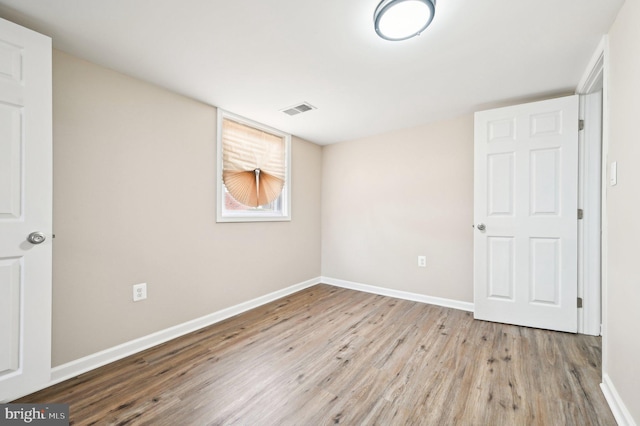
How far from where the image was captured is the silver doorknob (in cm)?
149

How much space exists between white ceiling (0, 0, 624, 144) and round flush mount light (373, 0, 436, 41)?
0.08 m

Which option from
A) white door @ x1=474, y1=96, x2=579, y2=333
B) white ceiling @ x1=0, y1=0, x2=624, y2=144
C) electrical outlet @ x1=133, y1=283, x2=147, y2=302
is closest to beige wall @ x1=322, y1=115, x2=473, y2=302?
white door @ x1=474, y1=96, x2=579, y2=333

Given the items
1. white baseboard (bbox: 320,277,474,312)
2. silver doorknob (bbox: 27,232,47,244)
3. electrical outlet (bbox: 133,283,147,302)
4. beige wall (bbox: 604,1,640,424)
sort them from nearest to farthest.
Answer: beige wall (bbox: 604,1,640,424) → silver doorknob (bbox: 27,232,47,244) → electrical outlet (bbox: 133,283,147,302) → white baseboard (bbox: 320,277,474,312)

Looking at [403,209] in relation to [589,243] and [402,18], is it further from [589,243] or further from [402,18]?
[402,18]

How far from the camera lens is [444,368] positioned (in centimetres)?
182

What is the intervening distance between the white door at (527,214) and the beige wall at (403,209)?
270 mm

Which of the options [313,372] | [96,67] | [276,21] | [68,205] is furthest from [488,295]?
[96,67]

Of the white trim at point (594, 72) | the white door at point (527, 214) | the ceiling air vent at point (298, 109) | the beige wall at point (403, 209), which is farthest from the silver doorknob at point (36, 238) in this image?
the white trim at point (594, 72)

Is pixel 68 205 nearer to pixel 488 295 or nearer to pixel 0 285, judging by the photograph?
pixel 0 285

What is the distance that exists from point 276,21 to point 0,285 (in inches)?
82.6

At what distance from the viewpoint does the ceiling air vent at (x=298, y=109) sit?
2.63m

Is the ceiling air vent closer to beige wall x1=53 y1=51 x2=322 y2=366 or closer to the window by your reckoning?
the window

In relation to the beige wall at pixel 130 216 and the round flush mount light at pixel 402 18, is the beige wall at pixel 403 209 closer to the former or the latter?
the beige wall at pixel 130 216

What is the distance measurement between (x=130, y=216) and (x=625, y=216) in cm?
313
